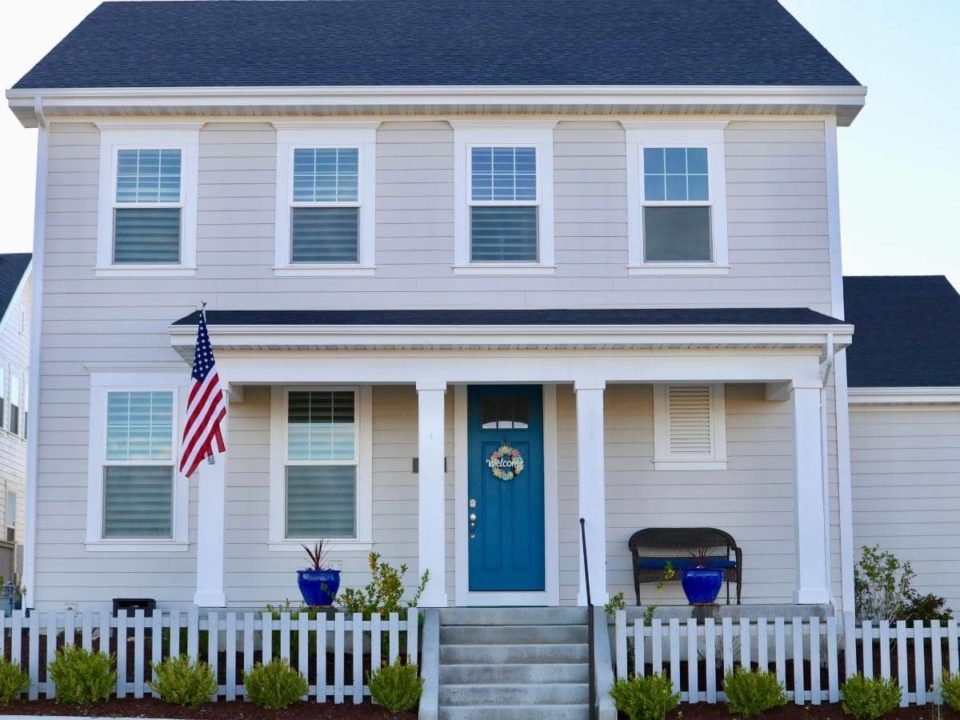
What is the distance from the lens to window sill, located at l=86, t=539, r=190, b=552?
15.1m

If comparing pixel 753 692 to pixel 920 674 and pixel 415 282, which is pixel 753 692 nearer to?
pixel 920 674

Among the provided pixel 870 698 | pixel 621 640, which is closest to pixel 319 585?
pixel 621 640

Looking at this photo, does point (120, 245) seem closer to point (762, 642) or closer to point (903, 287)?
point (762, 642)

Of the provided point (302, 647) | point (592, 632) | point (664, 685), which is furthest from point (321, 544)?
point (664, 685)

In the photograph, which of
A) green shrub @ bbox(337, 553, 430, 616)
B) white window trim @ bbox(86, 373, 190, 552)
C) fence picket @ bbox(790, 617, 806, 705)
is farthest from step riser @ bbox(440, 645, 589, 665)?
white window trim @ bbox(86, 373, 190, 552)

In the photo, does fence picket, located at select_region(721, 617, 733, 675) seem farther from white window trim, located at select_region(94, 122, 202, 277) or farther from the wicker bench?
white window trim, located at select_region(94, 122, 202, 277)

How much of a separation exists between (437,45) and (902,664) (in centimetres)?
913

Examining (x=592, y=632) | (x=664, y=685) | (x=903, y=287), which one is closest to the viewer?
(x=664, y=685)

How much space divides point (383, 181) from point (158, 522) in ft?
15.1

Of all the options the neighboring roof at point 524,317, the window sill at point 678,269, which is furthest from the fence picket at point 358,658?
the window sill at point 678,269

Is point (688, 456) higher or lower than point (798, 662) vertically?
higher

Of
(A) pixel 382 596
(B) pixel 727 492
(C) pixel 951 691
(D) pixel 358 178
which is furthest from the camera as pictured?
(D) pixel 358 178

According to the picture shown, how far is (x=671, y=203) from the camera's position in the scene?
15508mm

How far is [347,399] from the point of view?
15.5 m
